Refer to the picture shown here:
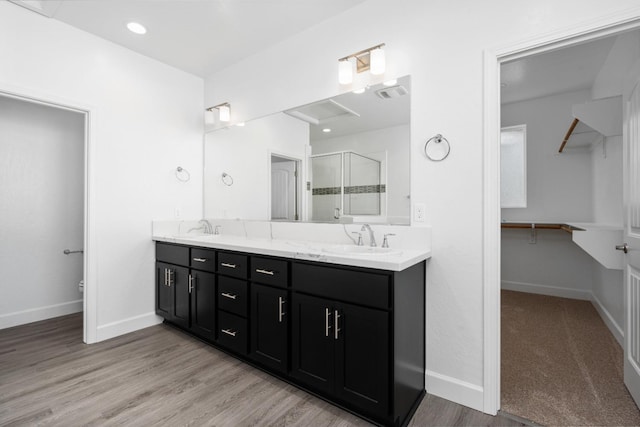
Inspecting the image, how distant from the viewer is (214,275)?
7.89 ft

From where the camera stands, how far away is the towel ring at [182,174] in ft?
10.6

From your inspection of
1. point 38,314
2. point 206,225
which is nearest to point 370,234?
point 206,225

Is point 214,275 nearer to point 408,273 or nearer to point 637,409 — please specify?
point 408,273

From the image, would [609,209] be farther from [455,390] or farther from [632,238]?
[455,390]

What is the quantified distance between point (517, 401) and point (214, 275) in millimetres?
2136

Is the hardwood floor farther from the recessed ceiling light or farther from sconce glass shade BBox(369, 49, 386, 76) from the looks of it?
the recessed ceiling light

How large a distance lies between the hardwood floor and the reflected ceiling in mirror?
3.92ft

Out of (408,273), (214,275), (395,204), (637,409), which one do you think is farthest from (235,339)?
(637,409)

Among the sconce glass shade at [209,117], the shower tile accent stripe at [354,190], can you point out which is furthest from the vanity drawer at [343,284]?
the sconce glass shade at [209,117]

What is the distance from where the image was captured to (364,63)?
2176 millimetres

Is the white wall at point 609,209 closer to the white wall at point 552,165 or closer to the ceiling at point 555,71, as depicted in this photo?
the white wall at point 552,165

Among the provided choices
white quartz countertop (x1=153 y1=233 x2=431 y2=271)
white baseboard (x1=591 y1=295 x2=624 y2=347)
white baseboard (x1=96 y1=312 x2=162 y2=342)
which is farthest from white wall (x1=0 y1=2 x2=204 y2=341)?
white baseboard (x1=591 y1=295 x2=624 y2=347)

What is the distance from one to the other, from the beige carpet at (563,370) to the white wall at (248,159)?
2165 millimetres

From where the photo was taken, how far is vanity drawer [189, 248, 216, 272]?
7.91ft
